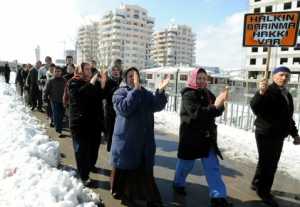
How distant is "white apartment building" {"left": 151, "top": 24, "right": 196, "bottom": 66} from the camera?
5458 inches

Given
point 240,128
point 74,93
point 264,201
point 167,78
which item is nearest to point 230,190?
point 264,201

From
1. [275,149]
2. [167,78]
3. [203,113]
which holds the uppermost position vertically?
[167,78]

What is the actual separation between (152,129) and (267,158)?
1693 mm

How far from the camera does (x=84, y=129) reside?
5020mm

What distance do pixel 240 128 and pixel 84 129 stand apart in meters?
6.68

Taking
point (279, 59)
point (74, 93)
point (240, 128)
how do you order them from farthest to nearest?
1. point (279, 59)
2. point (240, 128)
3. point (74, 93)

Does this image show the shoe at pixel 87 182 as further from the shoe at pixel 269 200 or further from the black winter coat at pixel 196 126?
the shoe at pixel 269 200

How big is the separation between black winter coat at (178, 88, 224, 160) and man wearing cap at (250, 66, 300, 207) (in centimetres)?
70

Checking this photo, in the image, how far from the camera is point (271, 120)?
450 centimetres

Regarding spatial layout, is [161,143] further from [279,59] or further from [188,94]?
[279,59]

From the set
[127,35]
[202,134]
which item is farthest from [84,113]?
[127,35]

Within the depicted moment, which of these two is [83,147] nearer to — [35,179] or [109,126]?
[35,179]

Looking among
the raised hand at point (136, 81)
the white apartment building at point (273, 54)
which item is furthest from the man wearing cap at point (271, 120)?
the white apartment building at point (273, 54)

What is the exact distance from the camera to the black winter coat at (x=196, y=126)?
166 inches
